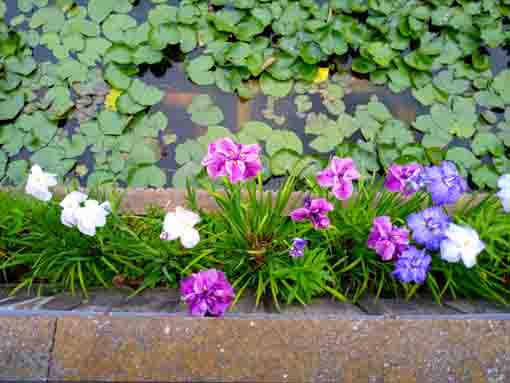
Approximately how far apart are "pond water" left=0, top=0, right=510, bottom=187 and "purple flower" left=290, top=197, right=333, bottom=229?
0.65 metres

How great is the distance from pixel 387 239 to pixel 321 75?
1.08 meters

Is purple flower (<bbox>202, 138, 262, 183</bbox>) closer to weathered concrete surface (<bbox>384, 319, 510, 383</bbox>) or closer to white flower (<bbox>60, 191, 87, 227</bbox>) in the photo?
white flower (<bbox>60, 191, 87, 227</bbox>)

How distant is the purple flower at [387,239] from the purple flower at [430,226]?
4 centimetres

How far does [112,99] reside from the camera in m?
1.86

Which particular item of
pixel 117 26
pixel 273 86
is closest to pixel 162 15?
pixel 117 26

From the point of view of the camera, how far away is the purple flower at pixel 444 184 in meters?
1.07

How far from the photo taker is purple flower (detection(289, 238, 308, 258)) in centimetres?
104

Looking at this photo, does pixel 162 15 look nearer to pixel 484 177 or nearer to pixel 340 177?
pixel 340 177

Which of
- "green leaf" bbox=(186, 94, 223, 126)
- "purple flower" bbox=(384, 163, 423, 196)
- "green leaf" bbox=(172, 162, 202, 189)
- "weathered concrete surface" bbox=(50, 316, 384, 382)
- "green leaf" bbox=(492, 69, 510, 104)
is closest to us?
"weathered concrete surface" bbox=(50, 316, 384, 382)

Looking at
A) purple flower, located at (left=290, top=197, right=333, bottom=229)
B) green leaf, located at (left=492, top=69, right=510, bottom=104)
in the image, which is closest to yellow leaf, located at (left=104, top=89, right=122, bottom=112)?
purple flower, located at (left=290, top=197, right=333, bottom=229)

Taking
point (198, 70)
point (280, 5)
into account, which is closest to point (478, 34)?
point (280, 5)

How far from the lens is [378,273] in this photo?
3.94 feet

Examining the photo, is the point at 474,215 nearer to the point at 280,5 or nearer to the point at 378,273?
the point at 378,273

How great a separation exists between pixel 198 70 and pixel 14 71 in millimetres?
795
